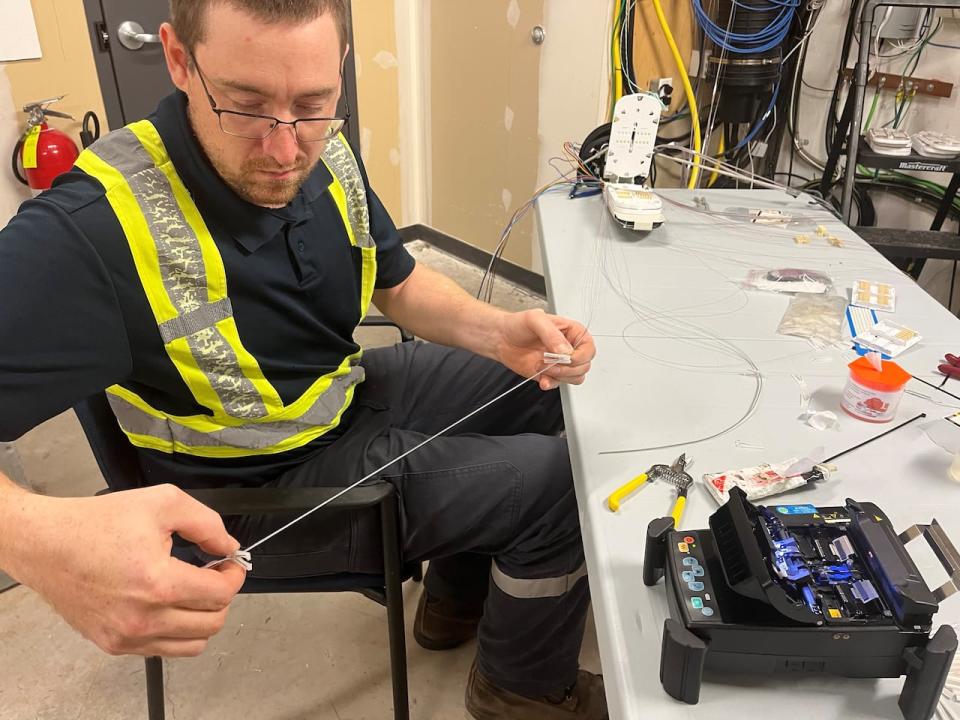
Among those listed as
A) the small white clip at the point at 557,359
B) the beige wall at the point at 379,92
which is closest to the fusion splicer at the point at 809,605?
the small white clip at the point at 557,359

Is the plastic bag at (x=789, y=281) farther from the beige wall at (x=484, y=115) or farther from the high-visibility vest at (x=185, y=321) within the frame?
the beige wall at (x=484, y=115)

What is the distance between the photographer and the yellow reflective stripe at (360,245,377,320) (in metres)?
1.27

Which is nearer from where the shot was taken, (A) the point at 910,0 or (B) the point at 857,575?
(B) the point at 857,575

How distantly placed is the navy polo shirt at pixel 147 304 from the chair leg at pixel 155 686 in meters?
0.32

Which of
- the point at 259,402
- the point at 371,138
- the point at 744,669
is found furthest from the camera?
the point at 371,138

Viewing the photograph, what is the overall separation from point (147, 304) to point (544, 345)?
22.0 inches

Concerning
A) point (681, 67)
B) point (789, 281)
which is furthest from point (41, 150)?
point (789, 281)

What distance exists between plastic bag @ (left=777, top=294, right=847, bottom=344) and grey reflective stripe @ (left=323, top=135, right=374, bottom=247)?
0.73 metres

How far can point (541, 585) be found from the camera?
1.13 metres

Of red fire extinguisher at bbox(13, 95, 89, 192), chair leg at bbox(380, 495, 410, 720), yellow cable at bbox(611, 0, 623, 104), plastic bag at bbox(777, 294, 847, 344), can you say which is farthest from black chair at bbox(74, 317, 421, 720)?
yellow cable at bbox(611, 0, 623, 104)

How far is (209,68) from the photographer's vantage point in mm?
906

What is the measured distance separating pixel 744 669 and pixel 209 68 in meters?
0.90

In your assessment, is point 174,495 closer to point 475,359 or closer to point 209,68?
point 209,68

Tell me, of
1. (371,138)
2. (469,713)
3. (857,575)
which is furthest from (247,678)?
(371,138)
